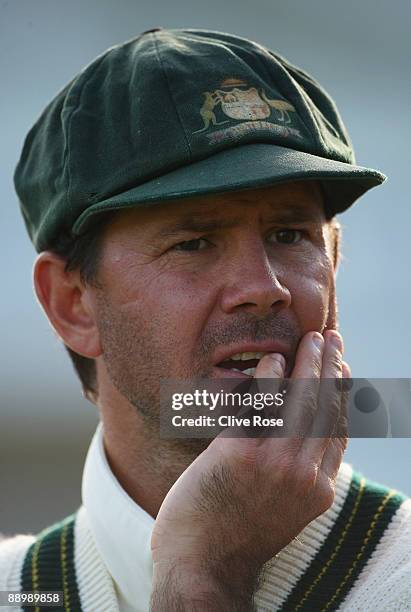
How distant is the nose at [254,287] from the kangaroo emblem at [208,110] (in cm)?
31

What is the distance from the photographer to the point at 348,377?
2.45 meters

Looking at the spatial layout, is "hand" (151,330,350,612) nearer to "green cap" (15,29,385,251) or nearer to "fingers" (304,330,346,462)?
"fingers" (304,330,346,462)

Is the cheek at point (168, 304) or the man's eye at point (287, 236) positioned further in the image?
the man's eye at point (287, 236)

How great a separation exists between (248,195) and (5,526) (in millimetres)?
5183

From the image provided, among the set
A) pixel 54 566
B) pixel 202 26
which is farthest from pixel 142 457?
pixel 202 26

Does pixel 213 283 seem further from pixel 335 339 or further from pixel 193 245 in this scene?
→ pixel 335 339

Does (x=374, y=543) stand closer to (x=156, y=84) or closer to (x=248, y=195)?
(x=248, y=195)

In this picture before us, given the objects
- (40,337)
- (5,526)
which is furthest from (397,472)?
(40,337)

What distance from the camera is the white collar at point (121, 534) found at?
8.23 ft

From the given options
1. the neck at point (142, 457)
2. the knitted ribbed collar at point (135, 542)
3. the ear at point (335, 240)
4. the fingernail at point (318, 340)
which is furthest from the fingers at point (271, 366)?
the ear at point (335, 240)

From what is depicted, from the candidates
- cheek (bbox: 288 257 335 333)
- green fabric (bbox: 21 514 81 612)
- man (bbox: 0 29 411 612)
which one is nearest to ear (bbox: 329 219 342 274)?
man (bbox: 0 29 411 612)

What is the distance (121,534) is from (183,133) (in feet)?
3.31

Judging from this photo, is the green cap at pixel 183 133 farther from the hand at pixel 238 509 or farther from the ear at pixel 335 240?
the hand at pixel 238 509

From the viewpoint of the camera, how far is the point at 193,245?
2.52 meters
